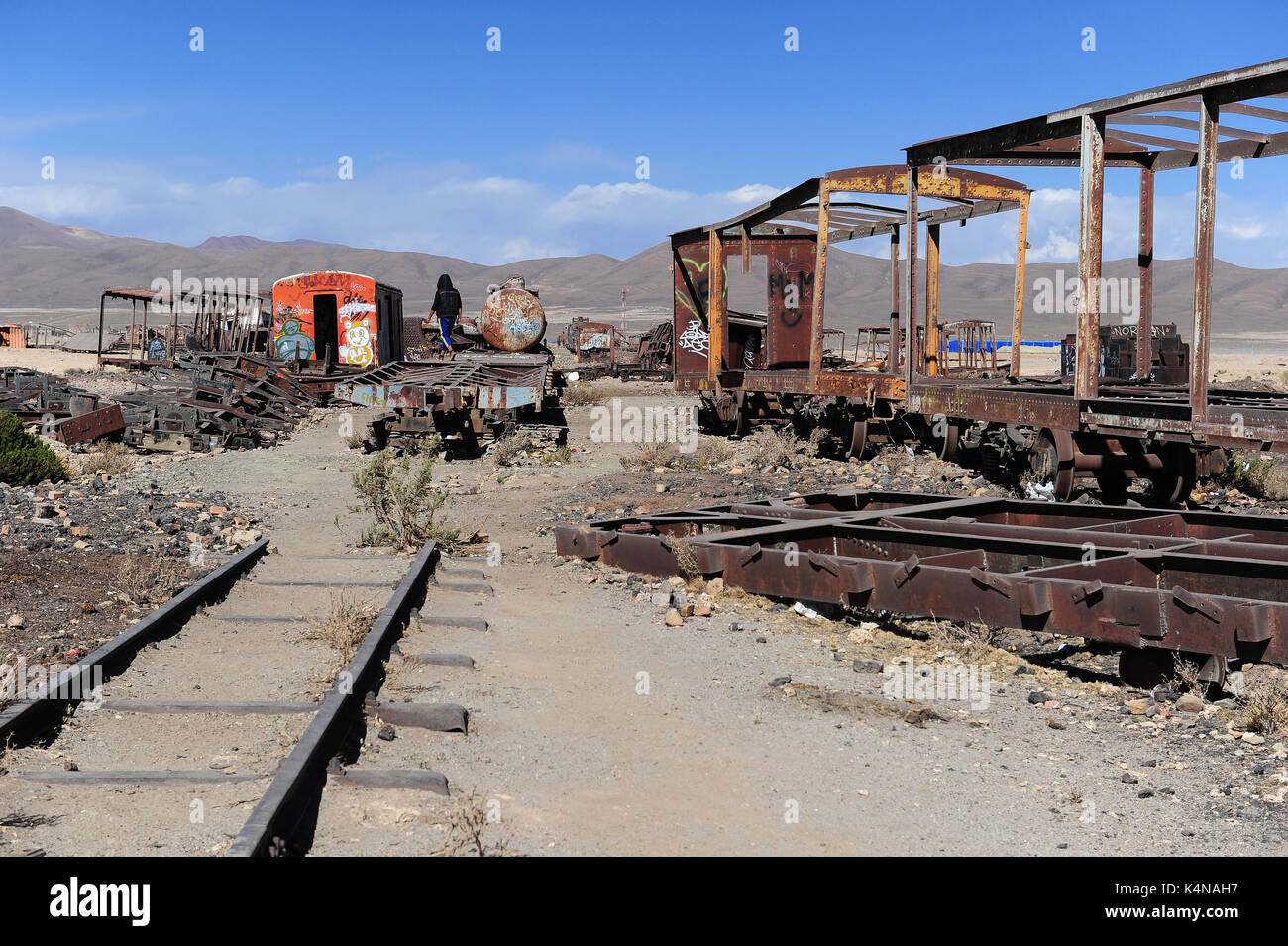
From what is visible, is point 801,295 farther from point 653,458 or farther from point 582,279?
point 582,279

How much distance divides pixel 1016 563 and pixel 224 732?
14.8 ft

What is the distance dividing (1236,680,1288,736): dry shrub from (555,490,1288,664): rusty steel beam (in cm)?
17

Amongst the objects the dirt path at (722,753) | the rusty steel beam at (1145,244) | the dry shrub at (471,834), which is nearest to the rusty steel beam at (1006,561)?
the dirt path at (722,753)

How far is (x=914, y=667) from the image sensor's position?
585 cm

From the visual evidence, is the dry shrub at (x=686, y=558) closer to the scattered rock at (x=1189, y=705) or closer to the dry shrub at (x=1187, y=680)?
the dry shrub at (x=1187, y=680)

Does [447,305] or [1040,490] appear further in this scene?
[447,305]

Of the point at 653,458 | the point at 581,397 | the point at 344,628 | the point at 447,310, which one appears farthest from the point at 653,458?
the point at 581,397

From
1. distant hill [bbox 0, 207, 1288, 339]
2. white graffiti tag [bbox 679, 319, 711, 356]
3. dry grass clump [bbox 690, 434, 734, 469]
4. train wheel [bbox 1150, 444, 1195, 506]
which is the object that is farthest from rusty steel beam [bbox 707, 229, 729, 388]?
distant hill [bbox 0, 207, 1288, 339]

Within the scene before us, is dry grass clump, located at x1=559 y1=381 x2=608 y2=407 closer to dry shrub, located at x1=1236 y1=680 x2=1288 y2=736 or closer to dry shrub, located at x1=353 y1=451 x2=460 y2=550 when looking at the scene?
dry shrub, located at x1=353 y1=451 x2=460 y2=550

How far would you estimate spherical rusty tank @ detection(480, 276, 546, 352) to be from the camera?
64.7 feet

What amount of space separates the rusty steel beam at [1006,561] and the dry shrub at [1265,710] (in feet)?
0.57

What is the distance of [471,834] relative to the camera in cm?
360

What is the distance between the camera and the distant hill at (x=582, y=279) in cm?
10500
